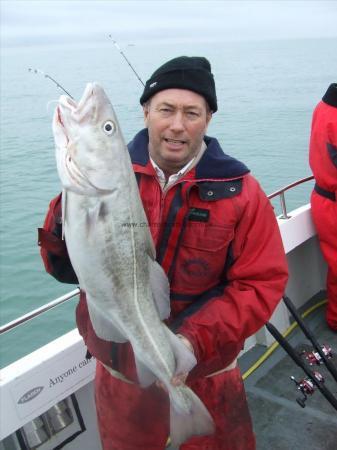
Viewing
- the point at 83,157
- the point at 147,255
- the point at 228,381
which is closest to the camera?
the point at 83,157

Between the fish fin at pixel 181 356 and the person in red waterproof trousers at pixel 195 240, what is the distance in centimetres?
10

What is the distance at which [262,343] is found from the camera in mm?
5121

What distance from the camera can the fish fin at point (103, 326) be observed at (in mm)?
2379

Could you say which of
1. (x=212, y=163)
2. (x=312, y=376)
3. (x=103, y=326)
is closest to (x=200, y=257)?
(x=212, y=163)

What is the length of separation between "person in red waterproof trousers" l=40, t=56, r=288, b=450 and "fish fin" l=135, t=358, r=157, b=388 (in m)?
0.19

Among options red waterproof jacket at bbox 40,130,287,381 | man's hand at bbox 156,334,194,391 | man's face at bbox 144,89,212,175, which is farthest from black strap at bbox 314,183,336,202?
man's hand at bbox 156,334,194,391

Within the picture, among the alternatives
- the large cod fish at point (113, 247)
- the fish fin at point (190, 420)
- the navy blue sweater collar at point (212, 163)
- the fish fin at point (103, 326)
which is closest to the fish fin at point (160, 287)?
the large cod fish at point (113, 247)

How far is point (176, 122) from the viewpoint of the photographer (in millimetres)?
2498

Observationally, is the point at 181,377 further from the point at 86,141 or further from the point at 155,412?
the point at 86,141

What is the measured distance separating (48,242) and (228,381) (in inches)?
51.7

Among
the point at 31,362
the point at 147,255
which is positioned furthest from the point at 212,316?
the point at 31,362

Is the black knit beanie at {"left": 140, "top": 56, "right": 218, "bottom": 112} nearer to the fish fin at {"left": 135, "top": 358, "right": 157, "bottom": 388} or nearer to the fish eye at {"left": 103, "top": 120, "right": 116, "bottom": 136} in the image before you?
the fish eye at {"left": 103, "top": 120, "right": 116, "bottom": 136}

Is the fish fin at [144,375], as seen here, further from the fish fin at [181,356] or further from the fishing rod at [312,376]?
the fishing rod at [312,376]

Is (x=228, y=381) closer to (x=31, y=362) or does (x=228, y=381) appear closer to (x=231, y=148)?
(x=31, y=362)
